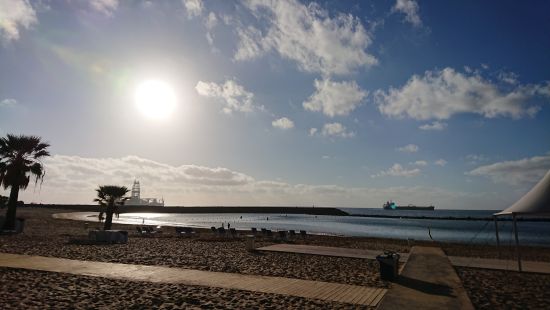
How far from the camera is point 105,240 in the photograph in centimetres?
1911

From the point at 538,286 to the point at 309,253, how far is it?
9039 mm

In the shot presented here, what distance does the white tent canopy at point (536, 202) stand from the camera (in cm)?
1230

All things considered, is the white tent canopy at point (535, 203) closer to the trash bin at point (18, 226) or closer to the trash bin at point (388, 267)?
the trash bin at point (388, 267)

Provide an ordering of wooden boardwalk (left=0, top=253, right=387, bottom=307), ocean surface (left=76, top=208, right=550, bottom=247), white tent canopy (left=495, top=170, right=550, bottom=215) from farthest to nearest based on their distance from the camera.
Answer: ocean surface (left=76, top=208, right=550, bottom=247)
white tent canopy (left=495, top=170, right=550, bottom=215)
wooden boardwalk (left=0, top=253, right=387, bottom=307)

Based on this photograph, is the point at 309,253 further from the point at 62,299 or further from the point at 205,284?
the point at 62,299

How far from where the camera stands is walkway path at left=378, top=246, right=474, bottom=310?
786 cm

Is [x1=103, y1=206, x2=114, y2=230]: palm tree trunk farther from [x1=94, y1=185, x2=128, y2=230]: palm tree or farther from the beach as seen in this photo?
the beach

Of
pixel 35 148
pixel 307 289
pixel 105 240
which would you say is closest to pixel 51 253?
pixel 105 240

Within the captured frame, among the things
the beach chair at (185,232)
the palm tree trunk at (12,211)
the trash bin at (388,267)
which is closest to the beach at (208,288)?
the trash bin at (388,267)

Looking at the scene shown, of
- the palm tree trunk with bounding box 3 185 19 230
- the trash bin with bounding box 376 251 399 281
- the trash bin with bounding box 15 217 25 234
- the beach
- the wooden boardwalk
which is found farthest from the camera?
the trash bin with bounding box 15 217 25 234

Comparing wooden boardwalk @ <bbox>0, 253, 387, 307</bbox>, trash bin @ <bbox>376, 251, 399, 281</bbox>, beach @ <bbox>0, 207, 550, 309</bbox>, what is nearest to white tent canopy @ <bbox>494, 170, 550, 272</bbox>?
beach @ <bbox>0, 207, 550, 309</bbox>

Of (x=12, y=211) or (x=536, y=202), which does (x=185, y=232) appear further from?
(x=536, y=202)

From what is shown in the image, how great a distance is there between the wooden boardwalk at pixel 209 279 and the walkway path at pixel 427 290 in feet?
1.51

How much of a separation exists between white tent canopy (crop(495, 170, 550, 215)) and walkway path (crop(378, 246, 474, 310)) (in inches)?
131
